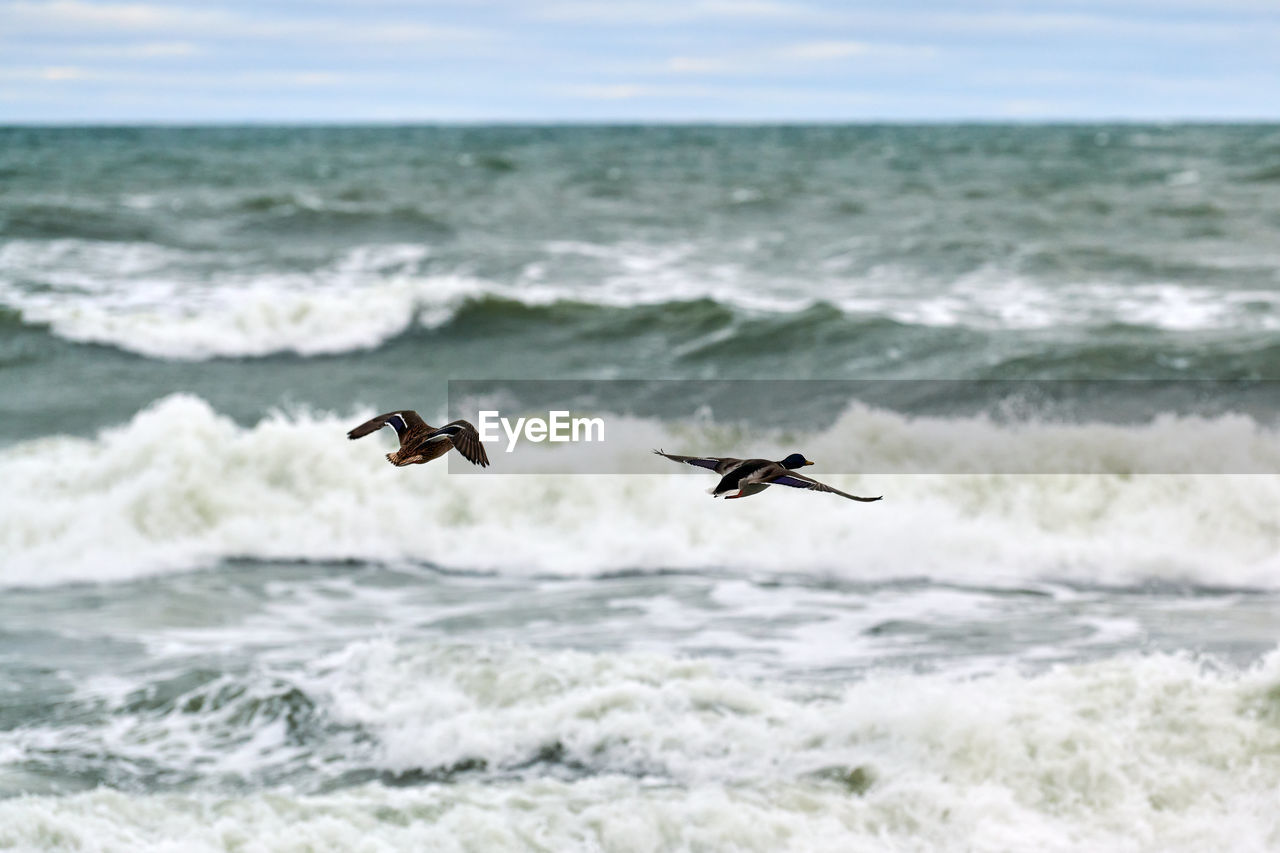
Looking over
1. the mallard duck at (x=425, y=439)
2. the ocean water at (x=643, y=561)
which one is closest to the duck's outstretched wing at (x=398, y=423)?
the mallard duck at (x=425, y=439)

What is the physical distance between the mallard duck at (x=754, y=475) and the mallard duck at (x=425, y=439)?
512 millimetres

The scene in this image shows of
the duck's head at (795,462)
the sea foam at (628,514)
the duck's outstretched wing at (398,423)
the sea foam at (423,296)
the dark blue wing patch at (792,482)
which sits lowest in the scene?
the sea foam at (628,514)

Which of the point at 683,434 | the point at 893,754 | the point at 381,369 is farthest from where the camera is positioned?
the point at 381,369

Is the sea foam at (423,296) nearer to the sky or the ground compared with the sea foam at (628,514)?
nearer to the sky

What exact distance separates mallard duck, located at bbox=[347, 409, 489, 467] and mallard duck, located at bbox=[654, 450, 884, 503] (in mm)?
512

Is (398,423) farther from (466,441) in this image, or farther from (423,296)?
(423,296)

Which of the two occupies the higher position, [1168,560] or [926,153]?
[926,153]

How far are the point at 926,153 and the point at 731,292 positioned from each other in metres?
43.5

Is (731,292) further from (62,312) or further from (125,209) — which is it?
(125,209)

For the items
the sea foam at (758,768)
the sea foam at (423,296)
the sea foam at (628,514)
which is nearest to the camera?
the sea foam at (758,768)

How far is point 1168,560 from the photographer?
1273cm

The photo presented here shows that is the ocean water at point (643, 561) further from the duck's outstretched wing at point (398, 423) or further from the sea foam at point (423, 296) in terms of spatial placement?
the duck's outstretched wing at point (398, 423)

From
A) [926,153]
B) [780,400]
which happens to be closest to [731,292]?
[780,400]

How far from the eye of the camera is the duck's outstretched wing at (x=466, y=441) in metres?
2.96
